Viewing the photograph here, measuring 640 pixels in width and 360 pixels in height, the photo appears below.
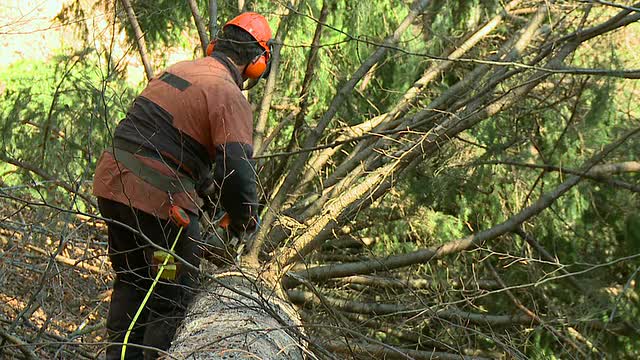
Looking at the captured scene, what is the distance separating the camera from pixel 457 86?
546 cm

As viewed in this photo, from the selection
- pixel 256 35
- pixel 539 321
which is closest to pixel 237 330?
pixel 256 35

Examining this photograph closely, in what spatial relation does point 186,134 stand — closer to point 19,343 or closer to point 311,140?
point 19,343

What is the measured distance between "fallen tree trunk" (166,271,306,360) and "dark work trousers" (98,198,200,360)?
0.13 metres

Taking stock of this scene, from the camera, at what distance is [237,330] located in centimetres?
325

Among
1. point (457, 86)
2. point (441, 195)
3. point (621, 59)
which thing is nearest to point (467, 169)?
point (441, 195)

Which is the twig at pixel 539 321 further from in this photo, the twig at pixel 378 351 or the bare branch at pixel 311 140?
the bare branch at pixel 311 140

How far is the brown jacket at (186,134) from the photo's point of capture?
3773 mm

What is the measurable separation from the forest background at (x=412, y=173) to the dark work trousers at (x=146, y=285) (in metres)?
0.60

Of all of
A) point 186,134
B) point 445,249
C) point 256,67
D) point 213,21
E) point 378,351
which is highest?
point 213,21

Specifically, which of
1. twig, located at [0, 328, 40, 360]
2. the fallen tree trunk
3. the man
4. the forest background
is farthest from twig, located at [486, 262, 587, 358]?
twig, located at [0, 328, 40, 360]

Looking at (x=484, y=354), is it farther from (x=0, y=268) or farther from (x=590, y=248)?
(x=0, y=268)

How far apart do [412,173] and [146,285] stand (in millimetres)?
2414

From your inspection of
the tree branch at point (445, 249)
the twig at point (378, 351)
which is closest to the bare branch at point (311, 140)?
the tree branch at point (445, 249)

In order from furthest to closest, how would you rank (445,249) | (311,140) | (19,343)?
1. (311,140)
2. (445,249)
3. (19,343)
